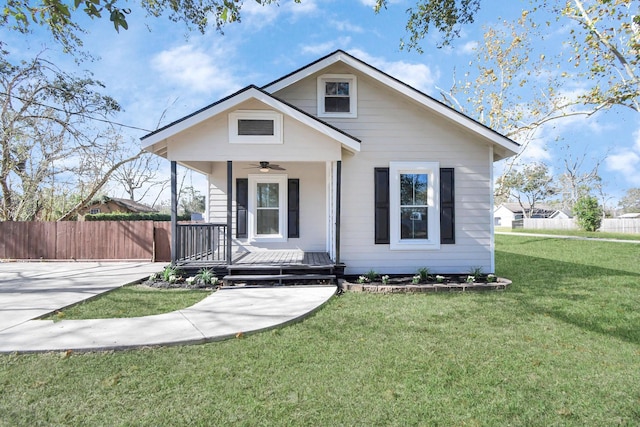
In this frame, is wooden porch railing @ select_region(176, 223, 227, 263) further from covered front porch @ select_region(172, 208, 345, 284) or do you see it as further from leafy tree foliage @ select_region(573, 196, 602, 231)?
leafy tree foliage @ select_region(573, 196, 602, 231)

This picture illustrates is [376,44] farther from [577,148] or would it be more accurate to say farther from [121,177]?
[577,148]

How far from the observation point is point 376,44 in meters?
10.6

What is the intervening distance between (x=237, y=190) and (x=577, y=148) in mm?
47960

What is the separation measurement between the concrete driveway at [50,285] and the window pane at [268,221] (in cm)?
300

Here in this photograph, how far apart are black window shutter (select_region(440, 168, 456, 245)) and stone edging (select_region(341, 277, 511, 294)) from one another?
1.20 m

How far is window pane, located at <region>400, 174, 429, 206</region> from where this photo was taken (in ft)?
25.1

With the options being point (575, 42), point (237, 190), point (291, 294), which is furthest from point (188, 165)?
point (575, 42)

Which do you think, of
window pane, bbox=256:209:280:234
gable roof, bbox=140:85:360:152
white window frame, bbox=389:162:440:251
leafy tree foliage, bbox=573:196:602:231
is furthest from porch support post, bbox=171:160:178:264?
leafy tree foliage, bbox=573:196:602:231

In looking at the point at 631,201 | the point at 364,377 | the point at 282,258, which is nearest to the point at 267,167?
the point at 282,258

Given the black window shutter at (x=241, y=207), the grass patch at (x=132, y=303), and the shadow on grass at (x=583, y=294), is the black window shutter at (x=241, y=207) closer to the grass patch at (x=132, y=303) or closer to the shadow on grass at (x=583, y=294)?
the grass patch at (x=132, y=303)

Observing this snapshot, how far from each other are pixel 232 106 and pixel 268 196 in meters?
2.86

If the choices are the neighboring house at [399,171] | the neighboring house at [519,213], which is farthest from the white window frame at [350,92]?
the neighboring house at [519,213]

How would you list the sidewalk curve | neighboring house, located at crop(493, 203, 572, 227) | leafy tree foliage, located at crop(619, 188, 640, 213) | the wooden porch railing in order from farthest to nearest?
leafy tree foliage, located at crop(619, 188, 640, 213) → neighboring house, located at crop(493, 203, 572, 227) → the wooden porch railing → the sidewalk curve

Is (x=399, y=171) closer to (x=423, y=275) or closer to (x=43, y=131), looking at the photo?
(x=423, y=275)
